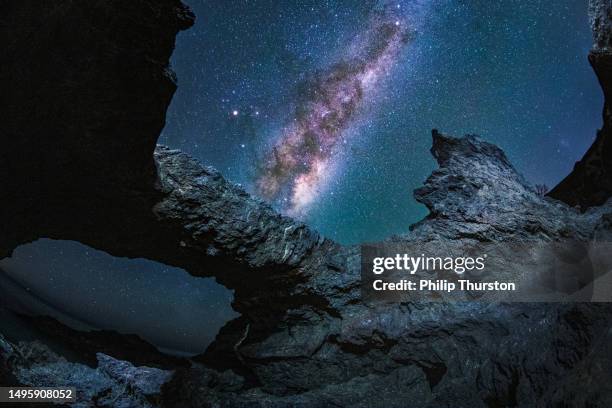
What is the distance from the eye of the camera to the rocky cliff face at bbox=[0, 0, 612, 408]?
577 centimetres

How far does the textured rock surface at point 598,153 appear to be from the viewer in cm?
750

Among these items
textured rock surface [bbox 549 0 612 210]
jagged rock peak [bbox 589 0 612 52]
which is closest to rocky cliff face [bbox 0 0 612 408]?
jagged rock peak [bbox 589 0 612 52]

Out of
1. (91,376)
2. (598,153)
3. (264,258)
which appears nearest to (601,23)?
(598,153)

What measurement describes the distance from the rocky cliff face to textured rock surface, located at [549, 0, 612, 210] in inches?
15.2

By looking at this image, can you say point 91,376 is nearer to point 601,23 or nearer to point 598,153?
point 601,23

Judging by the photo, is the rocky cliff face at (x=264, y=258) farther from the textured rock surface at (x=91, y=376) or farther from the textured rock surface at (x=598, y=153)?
the textured rock surface at (x=598, y=153)

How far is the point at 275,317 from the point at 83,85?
6.35 m

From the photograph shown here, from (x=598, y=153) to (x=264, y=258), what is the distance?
9335mm

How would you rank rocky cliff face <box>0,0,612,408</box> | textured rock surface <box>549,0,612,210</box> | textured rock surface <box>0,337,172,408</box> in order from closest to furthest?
rocky cliff face <box>0,0,612,408</box> → textured rock surface <box>0,337,172,408</box> → textured rock surface <box>549,0,612,210</box>

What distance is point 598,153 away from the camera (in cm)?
962

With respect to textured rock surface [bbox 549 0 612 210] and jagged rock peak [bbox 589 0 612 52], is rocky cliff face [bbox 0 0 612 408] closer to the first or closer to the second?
jagged rock peak [bbox 589 0 612 52]

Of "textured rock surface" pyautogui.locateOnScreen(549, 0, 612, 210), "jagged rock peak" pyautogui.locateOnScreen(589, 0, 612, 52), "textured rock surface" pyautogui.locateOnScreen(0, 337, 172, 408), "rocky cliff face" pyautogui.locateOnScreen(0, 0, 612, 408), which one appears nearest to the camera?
"rocky cliff face" pyautogui.locateOnScreen(0, 0, 612, 408)

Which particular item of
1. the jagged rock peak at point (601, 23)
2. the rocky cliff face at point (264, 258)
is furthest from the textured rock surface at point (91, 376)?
the jagged rock peak at point (601, 23)

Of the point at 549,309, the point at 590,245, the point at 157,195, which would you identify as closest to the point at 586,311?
the point at 549,309
